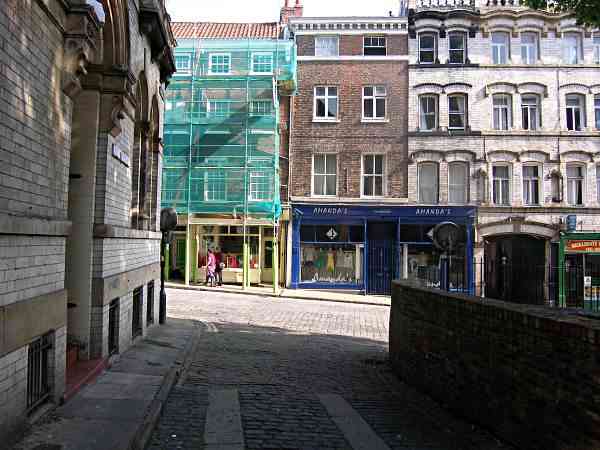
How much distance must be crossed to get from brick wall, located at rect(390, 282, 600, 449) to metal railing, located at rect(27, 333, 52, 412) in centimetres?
474

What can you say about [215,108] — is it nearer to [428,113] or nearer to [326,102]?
[326,102]

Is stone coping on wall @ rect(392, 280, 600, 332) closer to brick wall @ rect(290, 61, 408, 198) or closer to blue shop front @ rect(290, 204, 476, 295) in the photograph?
blue shop front @ rect(290, 204, 476, 295)

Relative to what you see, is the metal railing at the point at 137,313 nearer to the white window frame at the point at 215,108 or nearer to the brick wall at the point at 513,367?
the brick wall at the point at 513,367

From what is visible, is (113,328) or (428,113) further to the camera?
(428,113)

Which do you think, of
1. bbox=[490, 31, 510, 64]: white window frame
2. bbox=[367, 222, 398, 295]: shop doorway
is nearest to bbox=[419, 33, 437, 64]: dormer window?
bbox=[490, 31, 510, 64]: white window frame

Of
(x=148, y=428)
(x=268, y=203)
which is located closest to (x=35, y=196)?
(x=148, y=428)

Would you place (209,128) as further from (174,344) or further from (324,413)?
(324,413)

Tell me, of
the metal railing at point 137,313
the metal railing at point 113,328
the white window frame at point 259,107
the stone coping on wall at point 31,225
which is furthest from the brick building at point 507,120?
the stone coping on wall at point 31,225

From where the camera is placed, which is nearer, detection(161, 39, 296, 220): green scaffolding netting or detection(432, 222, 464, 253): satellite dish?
detection(432, 222, 464, 253): satellite dish

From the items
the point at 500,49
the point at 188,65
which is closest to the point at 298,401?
the point at 188,65

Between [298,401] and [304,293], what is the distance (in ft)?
58.6

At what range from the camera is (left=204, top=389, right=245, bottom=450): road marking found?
225 inches

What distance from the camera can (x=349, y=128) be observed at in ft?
90.3

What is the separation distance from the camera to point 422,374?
859 centimetres
